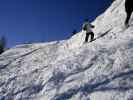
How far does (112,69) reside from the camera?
1209cm

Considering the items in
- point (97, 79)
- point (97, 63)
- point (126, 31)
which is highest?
point (126, 31)

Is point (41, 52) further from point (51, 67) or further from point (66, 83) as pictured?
point (66, 83)

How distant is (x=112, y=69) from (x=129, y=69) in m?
0.80

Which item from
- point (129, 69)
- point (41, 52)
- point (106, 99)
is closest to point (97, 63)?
point (129, 69)

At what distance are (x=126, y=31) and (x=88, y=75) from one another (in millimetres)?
4670

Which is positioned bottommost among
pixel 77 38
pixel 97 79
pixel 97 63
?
pixel 97 79

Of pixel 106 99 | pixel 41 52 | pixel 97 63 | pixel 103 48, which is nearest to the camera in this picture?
pixel 106 99

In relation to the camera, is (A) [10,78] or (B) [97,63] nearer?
(B) [97,63]

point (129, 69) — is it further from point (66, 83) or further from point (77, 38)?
point (77, 38)

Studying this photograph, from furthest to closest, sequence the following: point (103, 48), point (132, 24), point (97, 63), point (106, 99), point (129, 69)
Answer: point (132, 24) < point (103, 48) < point (97, 63) < point (129, 69) < point (106, 99)

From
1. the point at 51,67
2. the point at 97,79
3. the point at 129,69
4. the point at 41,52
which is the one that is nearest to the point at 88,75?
the point at 97,79

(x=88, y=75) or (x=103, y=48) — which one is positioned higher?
(x=103, y=48)

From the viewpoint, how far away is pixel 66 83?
1228cm

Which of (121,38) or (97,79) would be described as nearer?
(97,79)
